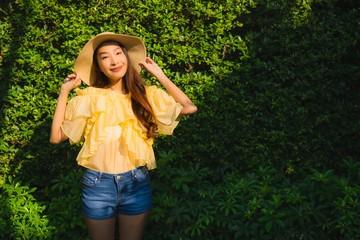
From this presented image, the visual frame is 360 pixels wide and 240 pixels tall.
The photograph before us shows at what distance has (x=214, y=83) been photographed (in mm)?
4188

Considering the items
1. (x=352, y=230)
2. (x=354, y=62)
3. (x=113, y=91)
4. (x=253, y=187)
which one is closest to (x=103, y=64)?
(x=113, y=91)

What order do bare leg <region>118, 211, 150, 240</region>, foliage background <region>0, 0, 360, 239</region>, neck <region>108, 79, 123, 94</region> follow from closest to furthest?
bare leg <region>118, 211, 150, 240</region> → neck <region>108, 79, 123, 94</region> → foliage background <region>0, 0, 360, 239</region>

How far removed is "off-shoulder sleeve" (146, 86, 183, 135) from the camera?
295 cm

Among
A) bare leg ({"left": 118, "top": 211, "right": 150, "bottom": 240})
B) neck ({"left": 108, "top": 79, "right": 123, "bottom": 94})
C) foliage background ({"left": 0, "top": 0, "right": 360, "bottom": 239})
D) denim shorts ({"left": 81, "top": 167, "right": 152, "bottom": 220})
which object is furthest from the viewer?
foliage background ({"left": 0, "top": 0, "right": 360, "bottom": 239})

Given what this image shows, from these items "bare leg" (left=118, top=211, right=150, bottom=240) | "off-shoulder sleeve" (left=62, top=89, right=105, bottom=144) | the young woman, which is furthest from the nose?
"bare leg" (left=118, top=211, right=150, bottom=240)

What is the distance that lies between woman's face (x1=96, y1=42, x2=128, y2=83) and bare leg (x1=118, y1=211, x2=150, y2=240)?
0.91 m

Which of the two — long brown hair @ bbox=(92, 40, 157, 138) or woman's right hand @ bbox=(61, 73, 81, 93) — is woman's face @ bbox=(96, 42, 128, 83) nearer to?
long brown hair @ bbox=(92, 40, 157, 138)

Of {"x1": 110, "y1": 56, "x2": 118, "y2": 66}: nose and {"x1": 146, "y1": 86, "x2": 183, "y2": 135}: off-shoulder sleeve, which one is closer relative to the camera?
{"x1": 110, "y1": 56, "x2": 118, "y2": 66}: nose

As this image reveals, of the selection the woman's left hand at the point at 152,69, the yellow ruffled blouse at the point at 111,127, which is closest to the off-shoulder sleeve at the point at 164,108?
the yellow ruffled blouse at the point at 111,127

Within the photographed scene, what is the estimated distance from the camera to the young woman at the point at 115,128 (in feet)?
9.20

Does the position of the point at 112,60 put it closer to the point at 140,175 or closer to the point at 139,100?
the point at 139,100

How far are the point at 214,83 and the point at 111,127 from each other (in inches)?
61.8

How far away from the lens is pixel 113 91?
9.84ft

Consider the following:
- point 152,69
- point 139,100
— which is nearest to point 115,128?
point 139,100
